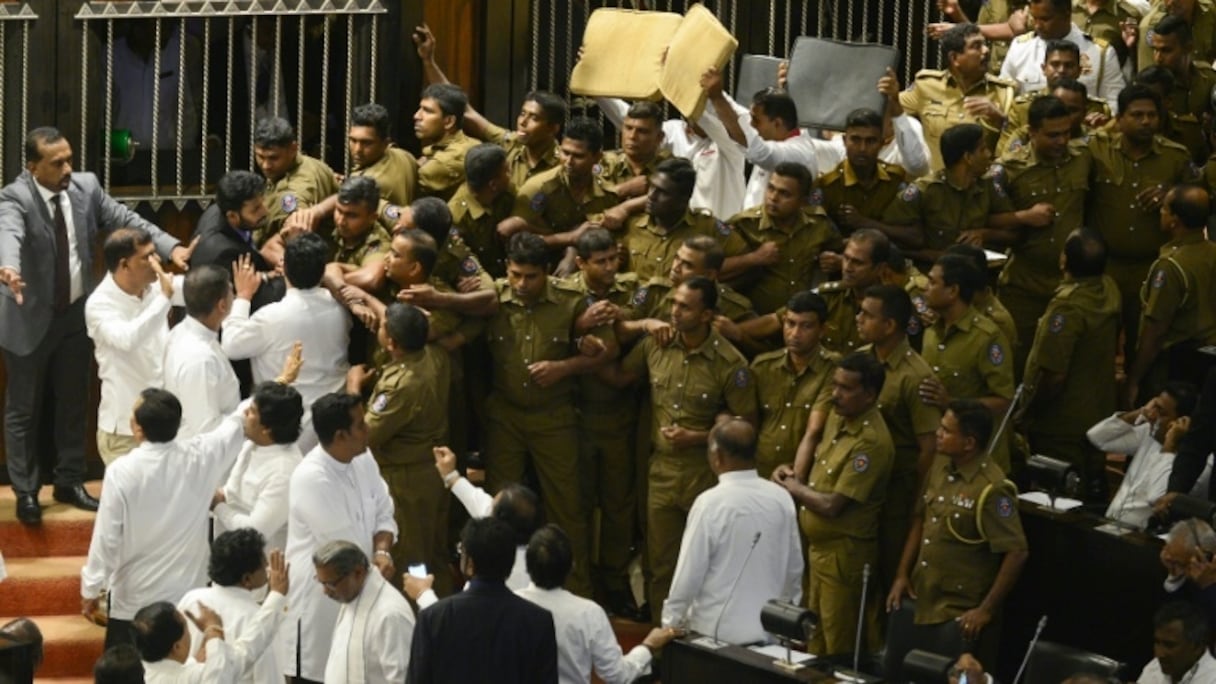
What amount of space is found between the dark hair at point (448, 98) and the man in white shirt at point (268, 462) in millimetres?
2163

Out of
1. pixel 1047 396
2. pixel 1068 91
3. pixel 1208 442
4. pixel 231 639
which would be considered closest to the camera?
pixel 231 639

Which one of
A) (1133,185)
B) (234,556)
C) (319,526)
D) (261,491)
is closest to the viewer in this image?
(234,556)

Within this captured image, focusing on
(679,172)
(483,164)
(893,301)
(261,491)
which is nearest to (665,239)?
(679,172)

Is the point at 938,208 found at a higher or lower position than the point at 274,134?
lower

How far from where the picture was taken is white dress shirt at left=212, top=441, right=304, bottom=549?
9.76 metres

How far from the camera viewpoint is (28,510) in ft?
35.4

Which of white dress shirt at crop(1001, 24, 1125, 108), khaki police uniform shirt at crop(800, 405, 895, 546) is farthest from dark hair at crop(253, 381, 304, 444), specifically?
white dress shirt at crop(1001, 24, 1125, 108)

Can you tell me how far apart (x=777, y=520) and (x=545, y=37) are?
188 inches

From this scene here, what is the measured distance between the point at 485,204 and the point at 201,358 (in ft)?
5.71

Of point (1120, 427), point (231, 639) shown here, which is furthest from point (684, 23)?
point (231, 639)

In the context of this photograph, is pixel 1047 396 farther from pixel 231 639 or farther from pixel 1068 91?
pixel 231 639

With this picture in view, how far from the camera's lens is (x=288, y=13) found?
12.0m

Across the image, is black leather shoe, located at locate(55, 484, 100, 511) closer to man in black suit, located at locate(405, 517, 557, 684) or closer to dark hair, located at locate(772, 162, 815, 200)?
man in black suit, located at locate(405, 517, 557, 684)

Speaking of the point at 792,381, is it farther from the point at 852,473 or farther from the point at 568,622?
the point at 568,622
